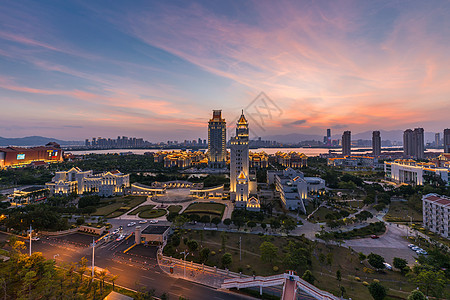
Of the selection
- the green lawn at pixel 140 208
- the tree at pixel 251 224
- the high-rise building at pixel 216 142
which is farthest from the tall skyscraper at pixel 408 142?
the green lawn at pixel 140 208

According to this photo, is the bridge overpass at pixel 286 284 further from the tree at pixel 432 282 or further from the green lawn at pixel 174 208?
the green lawn at pixel 174 208

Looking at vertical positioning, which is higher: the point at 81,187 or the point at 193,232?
the point at 81,187

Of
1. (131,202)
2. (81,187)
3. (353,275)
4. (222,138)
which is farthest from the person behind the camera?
(222,138)

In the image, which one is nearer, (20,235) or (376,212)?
(20,235)

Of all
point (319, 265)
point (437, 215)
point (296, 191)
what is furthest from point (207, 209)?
point (437, 215)

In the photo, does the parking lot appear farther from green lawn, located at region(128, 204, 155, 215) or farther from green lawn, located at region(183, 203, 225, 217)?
green lawn, located at region(128, 204, 155, 215)

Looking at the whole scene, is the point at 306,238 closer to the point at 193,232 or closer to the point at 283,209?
the point at 283,209

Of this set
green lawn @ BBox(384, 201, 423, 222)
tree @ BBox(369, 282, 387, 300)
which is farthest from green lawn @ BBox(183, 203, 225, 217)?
green lawn @ BBox(384, 201, 423, 222)

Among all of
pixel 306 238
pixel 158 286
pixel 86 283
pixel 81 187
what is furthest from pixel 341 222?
pixel 81 187
